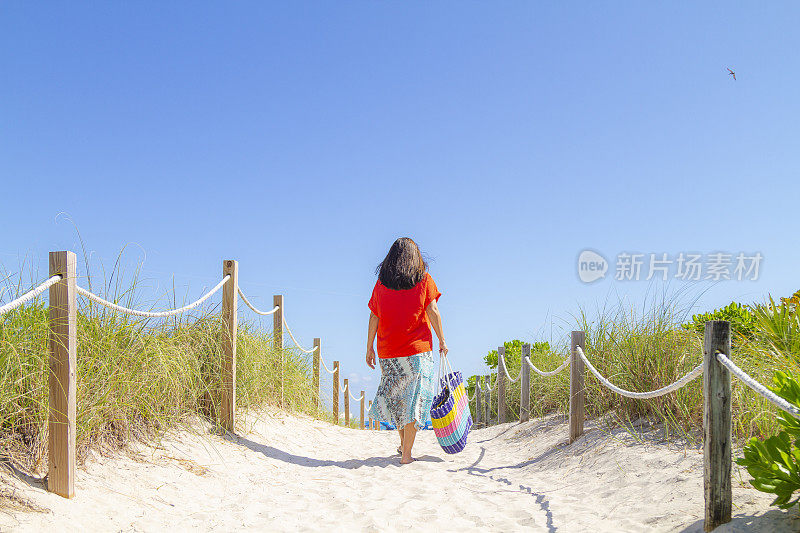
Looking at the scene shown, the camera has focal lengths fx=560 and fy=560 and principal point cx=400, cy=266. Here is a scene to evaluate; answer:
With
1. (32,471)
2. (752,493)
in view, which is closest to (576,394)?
(752,493)

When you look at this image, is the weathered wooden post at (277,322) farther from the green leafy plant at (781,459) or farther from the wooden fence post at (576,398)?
the green leafy plant at (781,459)

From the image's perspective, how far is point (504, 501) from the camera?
13.5 feet

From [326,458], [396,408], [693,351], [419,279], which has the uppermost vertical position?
[419,279]

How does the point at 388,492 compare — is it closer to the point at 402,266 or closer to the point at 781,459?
the point at 402,266

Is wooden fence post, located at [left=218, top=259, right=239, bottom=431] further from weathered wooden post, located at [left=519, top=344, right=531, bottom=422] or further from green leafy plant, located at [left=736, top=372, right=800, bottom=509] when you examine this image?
green leafy plant, located at [left=736, top=372, right=800, bottom=509]

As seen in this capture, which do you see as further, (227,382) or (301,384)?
(301,384)

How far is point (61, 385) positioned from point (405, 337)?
2862 millimetres

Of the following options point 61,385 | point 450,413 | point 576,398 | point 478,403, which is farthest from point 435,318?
point 478,403

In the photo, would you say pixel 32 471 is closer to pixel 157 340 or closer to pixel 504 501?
pixel 157 340

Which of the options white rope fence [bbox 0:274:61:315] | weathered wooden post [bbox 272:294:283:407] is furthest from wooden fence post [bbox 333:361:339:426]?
white rope fence [bbox 0:274:61:315]

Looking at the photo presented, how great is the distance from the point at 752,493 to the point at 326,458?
3988mm

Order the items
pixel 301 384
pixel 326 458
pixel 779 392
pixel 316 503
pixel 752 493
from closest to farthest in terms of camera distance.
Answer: pixel 779 392, pixel 752 493, pixel 316 503, pixel 326 458, pixel 301 384

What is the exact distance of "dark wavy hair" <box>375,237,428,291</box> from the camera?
5.22m

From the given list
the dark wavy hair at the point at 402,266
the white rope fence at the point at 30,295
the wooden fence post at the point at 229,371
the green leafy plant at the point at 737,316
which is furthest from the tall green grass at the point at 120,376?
the green leafy plant at the point at 737,316
